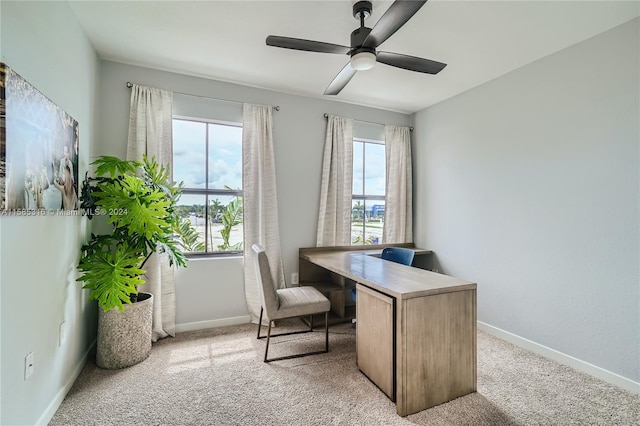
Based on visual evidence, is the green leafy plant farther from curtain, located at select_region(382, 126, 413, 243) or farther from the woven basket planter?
curtain, located at select_region(382, 126, 413, 243)

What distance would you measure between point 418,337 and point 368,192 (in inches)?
96.1

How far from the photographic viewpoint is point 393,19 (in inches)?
61.8

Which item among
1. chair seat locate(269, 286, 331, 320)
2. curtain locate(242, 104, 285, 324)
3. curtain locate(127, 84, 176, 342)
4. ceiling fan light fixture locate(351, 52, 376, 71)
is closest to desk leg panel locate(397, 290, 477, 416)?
chair seat locate(269, 286, 331, 320)

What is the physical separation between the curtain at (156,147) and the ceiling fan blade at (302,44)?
61.6 inches

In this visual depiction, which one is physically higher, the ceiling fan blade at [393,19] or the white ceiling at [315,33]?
the white ceiling at [315,33]

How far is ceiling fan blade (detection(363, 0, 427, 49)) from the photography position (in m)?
1.45

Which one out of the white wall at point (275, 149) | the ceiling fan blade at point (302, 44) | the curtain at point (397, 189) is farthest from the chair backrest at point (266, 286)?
the curtain at point (397, 189)

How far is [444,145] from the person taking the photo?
12.0ft

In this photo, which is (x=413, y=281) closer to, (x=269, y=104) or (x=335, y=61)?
(x=335, y=61)

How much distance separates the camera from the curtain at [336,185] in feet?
11.6

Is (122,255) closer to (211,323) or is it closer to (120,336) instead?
(120,336)

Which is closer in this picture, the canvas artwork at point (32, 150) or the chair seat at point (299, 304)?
the canvas artwork at point (32, 150)

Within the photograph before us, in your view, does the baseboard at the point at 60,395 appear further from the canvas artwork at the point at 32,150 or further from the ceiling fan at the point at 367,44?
the ceiling fan at the point at 367,44

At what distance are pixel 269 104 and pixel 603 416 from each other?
12.2 ft
